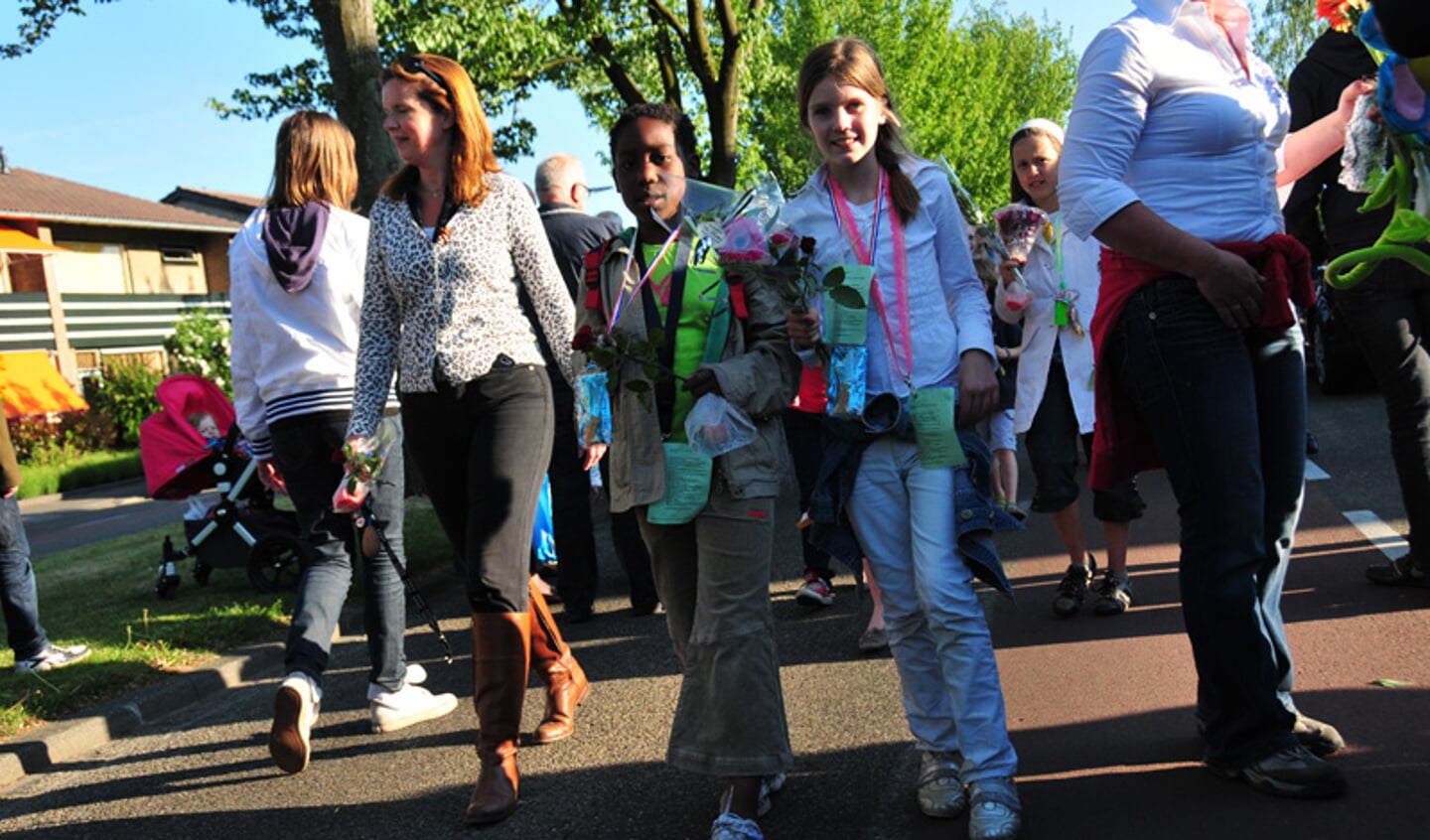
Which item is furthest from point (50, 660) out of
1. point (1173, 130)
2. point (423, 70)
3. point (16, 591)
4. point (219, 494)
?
point (1173, 130)

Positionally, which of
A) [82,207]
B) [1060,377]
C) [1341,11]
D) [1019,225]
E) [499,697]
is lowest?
[499,697]

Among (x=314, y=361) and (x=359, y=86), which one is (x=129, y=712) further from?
(x=359, y=86)

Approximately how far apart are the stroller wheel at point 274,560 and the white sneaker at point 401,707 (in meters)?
3.24

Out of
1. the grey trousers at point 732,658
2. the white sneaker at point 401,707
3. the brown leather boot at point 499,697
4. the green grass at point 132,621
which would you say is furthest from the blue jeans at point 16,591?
the grey trousers at point 732,658

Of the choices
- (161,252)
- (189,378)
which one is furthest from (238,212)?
(189,378)

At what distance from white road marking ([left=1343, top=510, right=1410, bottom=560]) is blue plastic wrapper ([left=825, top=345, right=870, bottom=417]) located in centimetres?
331

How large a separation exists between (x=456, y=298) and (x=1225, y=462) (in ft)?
7.79

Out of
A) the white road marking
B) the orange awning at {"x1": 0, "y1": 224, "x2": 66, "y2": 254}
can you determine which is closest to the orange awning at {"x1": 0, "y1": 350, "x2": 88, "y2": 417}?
the orange awning at {"x1": 0, "y1": 224, "x2": 66, "y2": 254}

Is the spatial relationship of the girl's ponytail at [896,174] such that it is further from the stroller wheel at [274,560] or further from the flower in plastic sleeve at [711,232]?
the stroller wheel at [274,560]

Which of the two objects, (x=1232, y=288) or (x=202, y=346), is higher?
(x=202, y=346)

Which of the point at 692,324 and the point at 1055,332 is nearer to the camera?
the point at 692,324

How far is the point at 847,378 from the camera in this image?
11.1 ft

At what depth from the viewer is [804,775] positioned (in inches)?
150

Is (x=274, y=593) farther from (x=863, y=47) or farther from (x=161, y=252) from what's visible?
(x=161, y=252)
